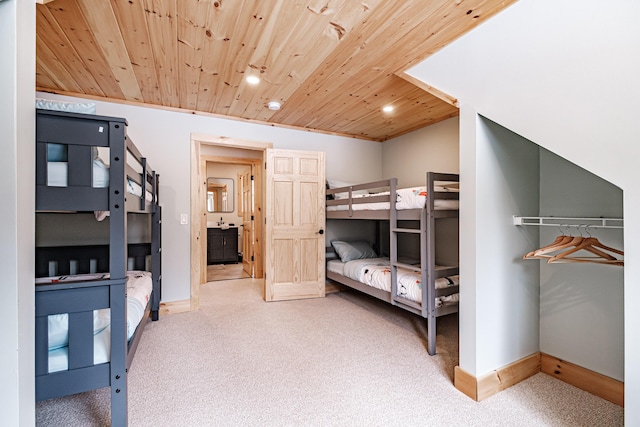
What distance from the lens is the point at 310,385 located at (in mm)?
1972

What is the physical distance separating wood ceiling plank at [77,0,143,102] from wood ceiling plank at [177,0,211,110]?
1.19ft

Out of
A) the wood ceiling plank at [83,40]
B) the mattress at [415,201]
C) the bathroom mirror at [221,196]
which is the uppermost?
the wood ceiling plank at [83,40]

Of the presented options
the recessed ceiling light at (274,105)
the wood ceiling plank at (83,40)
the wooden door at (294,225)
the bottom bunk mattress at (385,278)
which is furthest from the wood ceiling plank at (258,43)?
the bottom bunk mattress at (385,278)

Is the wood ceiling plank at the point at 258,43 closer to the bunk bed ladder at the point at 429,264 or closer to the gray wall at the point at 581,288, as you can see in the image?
the bunk bed ladder at the point at 429,264

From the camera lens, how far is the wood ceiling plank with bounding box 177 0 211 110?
5.76 ft

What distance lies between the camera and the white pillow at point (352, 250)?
399cm

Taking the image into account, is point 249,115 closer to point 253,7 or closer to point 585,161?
point 253,7

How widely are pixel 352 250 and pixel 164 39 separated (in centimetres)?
294

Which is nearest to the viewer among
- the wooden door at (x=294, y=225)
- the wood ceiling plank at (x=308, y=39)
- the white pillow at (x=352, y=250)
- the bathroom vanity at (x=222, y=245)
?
the wood ceiling plank at (x=308, y=39)

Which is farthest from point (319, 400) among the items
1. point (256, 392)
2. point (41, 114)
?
point (41, 114)

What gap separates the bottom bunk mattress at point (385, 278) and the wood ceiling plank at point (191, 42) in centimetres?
244

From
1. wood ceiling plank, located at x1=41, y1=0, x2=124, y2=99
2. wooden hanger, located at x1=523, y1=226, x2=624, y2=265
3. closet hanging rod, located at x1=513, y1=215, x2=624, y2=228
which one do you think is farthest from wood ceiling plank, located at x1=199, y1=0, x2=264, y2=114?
wooden hanger, located at x1=523, y1=226, x2=624, y2=265

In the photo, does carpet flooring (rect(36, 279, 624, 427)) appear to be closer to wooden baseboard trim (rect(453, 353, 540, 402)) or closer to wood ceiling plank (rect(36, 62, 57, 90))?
wooden baseboard trim (rect(453, 353, 540, 402))

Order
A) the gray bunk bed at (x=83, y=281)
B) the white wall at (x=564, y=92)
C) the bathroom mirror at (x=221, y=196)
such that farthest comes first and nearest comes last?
1. the bathroom mirror at (x=221, y=196)
2. the gray bunk bed at (x=83, y=281)
3. the white wall at (x=564, y=92)
